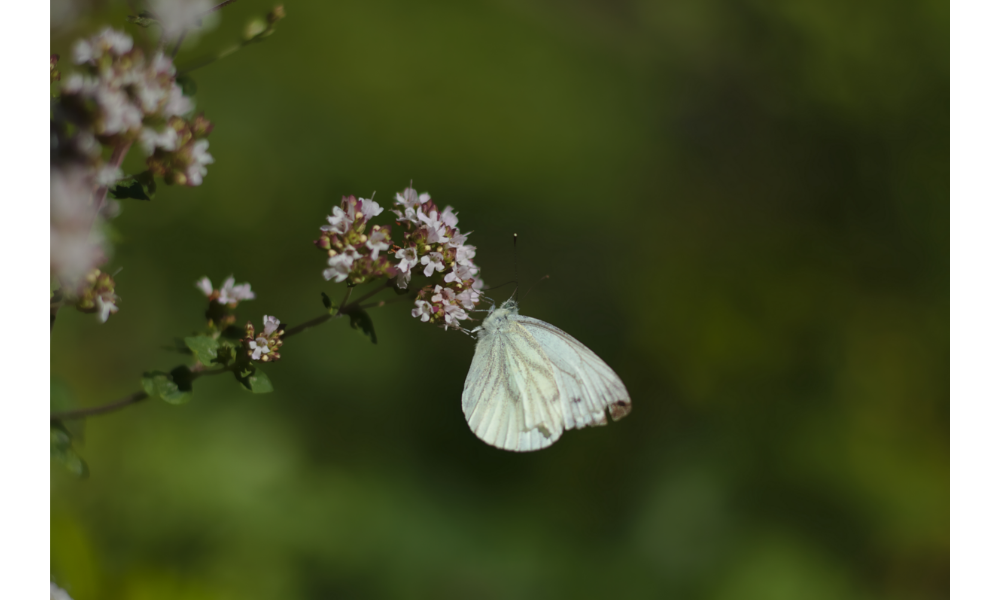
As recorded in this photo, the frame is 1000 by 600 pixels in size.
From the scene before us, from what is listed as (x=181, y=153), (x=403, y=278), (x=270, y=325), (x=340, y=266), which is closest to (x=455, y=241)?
(x=403, y=278)

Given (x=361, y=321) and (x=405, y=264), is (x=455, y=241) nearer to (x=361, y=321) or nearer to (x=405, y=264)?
(x=405, y=264)

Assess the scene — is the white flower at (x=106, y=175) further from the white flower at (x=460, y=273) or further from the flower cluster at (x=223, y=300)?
the white flower at (x=460, y=273)

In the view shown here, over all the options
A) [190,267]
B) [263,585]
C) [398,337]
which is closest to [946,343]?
[398,337]

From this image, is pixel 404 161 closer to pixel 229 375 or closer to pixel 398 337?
pixel 398 337

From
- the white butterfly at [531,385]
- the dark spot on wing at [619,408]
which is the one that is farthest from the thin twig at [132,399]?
the dark spot on wing at [619,408]

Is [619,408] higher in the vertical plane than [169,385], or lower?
lower

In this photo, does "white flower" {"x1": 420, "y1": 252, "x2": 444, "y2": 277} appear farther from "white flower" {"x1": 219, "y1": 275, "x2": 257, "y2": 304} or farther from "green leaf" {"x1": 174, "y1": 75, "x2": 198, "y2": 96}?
"green leaf" {"x1": 174, "y1": 75, "x2": 198, "y2": 96}

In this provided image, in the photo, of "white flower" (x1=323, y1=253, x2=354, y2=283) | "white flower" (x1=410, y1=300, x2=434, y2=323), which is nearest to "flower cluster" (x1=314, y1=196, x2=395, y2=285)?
"white flower" (x1=323, y1=253, x2=354, y2=283)
